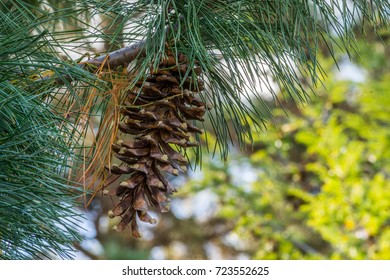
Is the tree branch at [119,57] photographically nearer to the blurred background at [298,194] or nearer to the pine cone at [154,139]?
the pine cone at [154,139]

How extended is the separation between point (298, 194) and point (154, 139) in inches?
83.6

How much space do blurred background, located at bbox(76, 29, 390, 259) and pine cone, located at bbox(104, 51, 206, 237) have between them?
175 cm

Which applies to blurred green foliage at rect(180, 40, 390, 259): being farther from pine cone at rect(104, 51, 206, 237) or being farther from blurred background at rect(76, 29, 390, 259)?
pine cone at rect(104, 51, 206, 237)

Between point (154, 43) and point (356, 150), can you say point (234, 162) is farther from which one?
point (154, 43)

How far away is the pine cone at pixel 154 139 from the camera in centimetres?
61

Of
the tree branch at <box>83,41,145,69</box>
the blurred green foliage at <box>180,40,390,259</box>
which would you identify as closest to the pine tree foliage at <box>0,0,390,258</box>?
the tree branch at <box>83,41,145,69</box>

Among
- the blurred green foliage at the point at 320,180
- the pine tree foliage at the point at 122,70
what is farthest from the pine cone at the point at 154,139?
the blurred green foliage at the point at 320,180

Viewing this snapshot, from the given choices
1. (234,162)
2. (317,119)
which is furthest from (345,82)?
(234,162)

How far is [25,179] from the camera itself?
539 mm

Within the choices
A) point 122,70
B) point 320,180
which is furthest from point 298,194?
point 122,70

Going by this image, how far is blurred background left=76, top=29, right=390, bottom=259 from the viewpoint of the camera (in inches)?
98.5

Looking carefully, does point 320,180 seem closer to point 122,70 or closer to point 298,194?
point 298,194

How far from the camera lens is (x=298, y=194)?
8.71 ft
